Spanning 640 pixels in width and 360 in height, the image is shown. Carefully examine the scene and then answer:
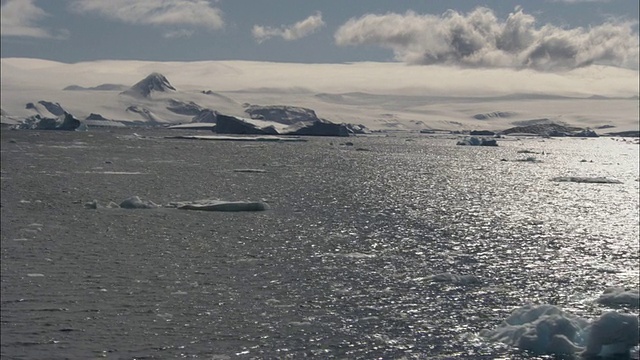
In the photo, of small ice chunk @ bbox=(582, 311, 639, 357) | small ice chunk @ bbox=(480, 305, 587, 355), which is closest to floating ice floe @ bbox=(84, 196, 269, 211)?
small ice chunk @ bbox=(480, 305, 587, 355)

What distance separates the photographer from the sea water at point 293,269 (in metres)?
15.9

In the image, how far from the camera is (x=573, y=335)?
52.3ft

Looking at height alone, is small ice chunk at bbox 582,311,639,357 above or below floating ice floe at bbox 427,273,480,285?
above

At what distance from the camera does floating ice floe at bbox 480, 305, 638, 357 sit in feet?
50.5

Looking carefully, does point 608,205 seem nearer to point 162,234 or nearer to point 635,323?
point 162,234

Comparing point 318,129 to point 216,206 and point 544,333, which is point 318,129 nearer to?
point 216,206

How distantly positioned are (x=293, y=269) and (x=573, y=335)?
8957mm

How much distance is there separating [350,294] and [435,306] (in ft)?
7.36

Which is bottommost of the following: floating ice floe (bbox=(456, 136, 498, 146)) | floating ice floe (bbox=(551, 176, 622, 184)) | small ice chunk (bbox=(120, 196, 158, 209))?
floating ice floe (bbox=(456, 136, 498, 146))

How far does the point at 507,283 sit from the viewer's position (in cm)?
2162

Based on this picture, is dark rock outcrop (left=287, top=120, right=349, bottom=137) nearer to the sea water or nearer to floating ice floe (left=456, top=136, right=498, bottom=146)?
floating ice floe (left=456, top=136, right=498, bottom=146)

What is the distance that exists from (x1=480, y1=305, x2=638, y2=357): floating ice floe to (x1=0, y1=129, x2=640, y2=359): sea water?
50cm

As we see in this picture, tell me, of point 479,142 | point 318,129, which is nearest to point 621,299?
point 479,142

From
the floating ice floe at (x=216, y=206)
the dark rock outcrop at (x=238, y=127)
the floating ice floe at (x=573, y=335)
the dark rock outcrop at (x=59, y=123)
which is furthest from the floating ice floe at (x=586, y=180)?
the dark rock outcrop at (x=59, y=123)
